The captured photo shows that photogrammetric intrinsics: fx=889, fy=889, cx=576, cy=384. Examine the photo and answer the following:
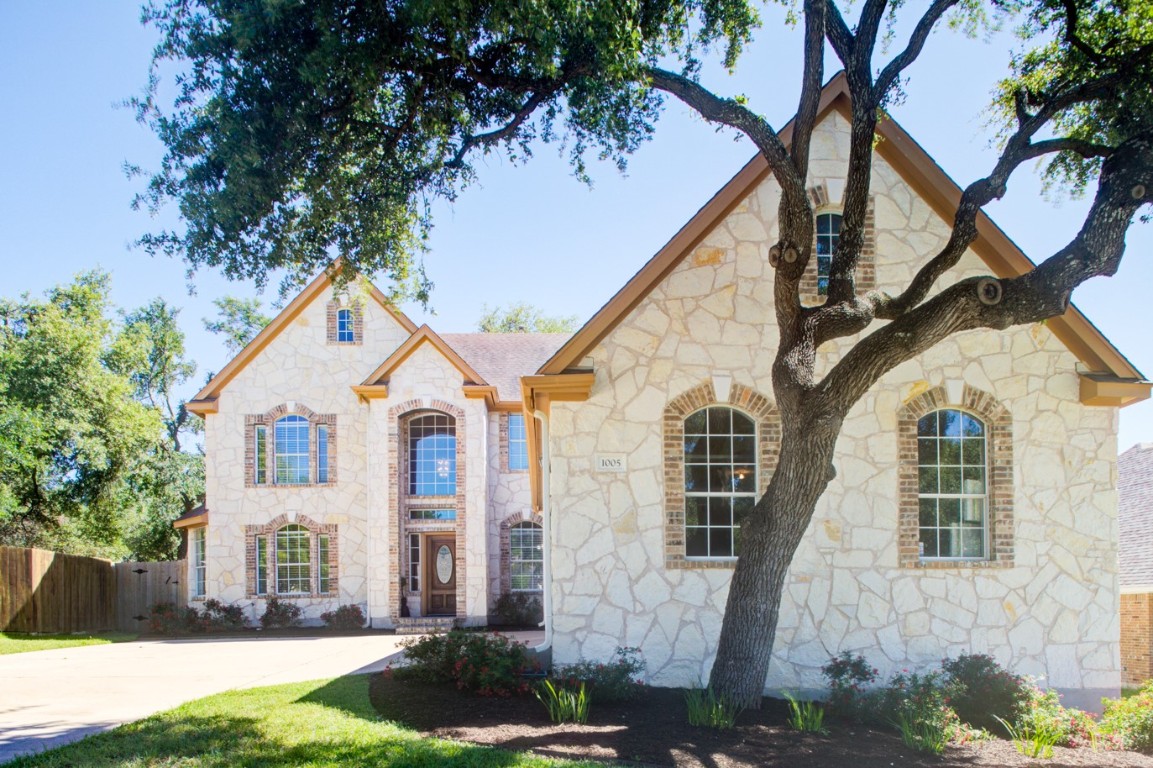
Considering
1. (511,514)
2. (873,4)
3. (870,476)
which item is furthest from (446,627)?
(873,4)

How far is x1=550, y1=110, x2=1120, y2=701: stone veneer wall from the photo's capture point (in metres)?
10.5

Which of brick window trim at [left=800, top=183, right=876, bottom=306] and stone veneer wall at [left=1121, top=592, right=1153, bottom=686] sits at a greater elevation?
brick window trim at [left=800, top=183, right=876, bottom=306]

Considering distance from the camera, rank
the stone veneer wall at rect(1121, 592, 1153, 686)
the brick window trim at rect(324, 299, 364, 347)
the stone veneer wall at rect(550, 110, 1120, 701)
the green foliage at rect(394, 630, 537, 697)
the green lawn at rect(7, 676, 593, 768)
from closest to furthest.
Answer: the green lawn at rect(7, 676, 593, 768) < the green foliage at rect(394, 630, 537, 697) < the stone veneer wall at rect(550, 110, 1120, 701) < the stone veneer wall at rect(1121, 592, 1153, 686) < the brick window trim at rect(324, 299, 364, 347)

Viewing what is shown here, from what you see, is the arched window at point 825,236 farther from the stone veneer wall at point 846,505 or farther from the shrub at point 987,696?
the shrub at point 987,696

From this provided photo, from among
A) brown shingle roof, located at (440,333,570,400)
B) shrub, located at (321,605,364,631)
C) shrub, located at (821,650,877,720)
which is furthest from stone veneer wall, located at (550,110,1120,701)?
shrub, located at (321,605,364,631)

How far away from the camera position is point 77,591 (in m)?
23.7

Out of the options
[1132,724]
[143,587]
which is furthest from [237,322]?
[1132,724]

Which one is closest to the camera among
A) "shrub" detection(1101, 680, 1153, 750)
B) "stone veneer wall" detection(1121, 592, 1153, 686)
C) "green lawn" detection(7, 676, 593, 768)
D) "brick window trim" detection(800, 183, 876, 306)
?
"green lawn" detection(7, 676, 593, 768)

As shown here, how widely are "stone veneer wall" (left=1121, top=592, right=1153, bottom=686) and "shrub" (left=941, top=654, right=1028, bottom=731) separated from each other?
1376 centimetres

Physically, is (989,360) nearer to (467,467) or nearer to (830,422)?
(830,422)

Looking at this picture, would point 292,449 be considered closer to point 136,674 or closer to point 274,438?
point 274,438

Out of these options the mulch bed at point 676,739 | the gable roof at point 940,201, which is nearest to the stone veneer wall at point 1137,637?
the gable roof at point 940,201

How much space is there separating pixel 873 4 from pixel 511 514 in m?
16.0

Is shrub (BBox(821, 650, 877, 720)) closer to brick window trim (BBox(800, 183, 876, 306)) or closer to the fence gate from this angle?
brick window trim (BBox(800, 183, 876, 306))
